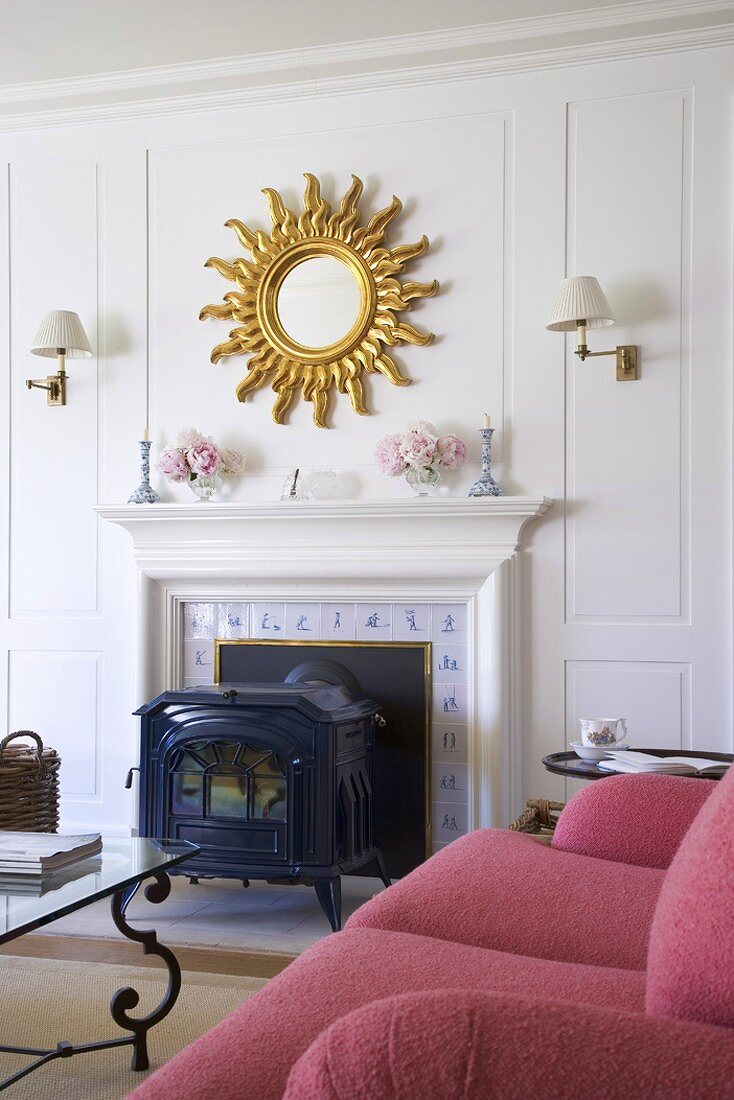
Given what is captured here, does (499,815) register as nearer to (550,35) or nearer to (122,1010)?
(122,1010)

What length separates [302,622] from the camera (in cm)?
378

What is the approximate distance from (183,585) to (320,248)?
1267mm

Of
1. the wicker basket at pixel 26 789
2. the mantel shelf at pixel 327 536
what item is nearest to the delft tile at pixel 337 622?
the mantel shelf at pixel 327 536

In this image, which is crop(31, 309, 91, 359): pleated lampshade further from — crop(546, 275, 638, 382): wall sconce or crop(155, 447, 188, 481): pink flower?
crop(546, 275, 638, 382): wall sconce

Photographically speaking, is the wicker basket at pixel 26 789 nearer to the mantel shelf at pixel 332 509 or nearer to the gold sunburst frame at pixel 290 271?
the mantel shelf at pixel 332 509

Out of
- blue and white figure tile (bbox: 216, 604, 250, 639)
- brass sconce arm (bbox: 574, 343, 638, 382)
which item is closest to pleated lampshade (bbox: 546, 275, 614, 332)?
brass sconce arm (bbox: 574, 343, 638, 382)

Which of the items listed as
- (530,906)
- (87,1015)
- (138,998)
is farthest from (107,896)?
(530,906)

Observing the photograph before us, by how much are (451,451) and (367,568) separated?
47 centimetres

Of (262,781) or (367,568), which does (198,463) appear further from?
(262,781)

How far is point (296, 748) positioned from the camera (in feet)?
10.3

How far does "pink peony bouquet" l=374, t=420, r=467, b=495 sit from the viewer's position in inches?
139

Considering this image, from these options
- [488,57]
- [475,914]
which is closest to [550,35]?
[488,57]

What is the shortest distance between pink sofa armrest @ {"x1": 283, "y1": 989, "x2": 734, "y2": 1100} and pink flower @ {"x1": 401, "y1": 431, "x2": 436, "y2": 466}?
2714mm

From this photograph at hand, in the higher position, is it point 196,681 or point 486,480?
point 486,480
